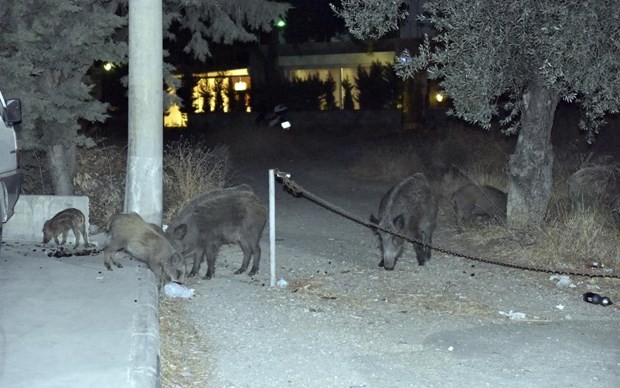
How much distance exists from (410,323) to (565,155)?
12.7m

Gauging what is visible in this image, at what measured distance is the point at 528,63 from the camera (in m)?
12.5

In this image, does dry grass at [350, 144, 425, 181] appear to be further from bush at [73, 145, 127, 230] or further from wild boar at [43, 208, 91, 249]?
wild boar at [43, 208, 91, 249]

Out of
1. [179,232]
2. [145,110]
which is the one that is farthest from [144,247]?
[145,110]

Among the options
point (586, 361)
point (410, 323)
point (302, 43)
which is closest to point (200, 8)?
point (410, 323)

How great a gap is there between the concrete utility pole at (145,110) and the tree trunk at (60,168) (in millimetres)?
2385

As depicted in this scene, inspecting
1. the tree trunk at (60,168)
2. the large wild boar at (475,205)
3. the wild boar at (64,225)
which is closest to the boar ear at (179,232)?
the wild boar at (64,225)

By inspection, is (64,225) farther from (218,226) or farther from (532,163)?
(532,163)

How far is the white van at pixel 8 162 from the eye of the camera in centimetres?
974

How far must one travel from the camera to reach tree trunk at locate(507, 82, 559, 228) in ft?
43.9

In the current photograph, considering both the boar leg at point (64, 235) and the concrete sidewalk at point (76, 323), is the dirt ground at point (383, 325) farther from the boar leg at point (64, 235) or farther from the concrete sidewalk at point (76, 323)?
the boar leg at point (64, 235)

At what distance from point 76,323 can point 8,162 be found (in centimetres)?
300

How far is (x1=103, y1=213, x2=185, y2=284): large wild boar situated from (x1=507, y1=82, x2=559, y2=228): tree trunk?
5.54 metres

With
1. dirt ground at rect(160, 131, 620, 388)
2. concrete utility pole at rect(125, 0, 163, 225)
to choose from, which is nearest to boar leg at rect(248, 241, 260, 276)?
dirt ground at rect(160, 131, 620, 388)

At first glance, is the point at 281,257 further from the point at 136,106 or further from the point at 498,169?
the point at 498,169
